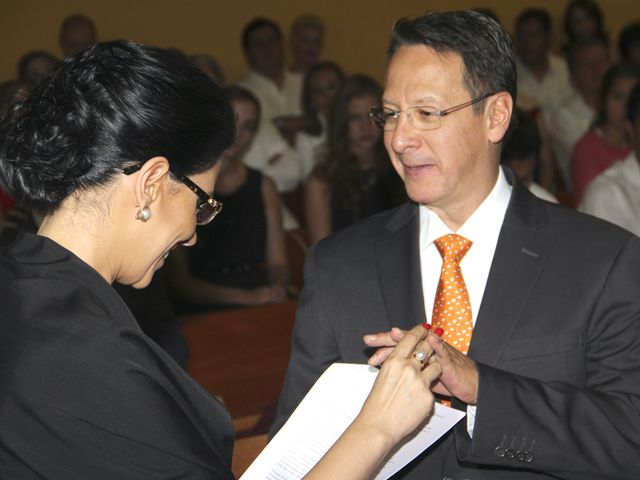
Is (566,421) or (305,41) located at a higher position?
(305,41)

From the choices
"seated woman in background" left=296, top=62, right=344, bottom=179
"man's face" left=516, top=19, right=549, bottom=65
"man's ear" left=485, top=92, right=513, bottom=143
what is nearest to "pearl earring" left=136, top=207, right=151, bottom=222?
"man's ear" left=485, top=92, right=513, bottom=143

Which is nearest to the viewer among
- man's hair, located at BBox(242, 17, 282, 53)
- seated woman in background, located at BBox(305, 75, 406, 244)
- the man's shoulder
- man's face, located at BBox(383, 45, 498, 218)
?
man's face, located at BBox(383, 45, 498, 218)

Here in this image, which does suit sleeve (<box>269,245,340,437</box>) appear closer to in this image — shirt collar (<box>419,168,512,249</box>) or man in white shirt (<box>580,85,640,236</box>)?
shirt collar (<box>419,168,512,249</box>)

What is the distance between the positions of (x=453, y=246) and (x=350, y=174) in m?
2.78

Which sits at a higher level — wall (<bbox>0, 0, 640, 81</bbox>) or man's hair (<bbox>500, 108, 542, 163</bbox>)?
wall (<bbox>0, 0, 640, 81</bbox>)

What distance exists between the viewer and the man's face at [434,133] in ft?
7.15

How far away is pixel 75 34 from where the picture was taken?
6758mm

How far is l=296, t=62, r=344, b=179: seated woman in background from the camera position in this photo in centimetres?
650

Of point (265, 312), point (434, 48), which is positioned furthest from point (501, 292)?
point (265, 312)

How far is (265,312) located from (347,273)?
163 cm

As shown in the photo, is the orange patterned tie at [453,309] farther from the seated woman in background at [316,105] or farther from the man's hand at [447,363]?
the seated woman in background at [316,105]

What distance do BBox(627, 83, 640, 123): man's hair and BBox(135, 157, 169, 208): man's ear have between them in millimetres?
2940

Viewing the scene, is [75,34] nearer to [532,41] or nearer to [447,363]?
[532,41]

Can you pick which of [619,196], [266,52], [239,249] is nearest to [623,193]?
[619,196]
